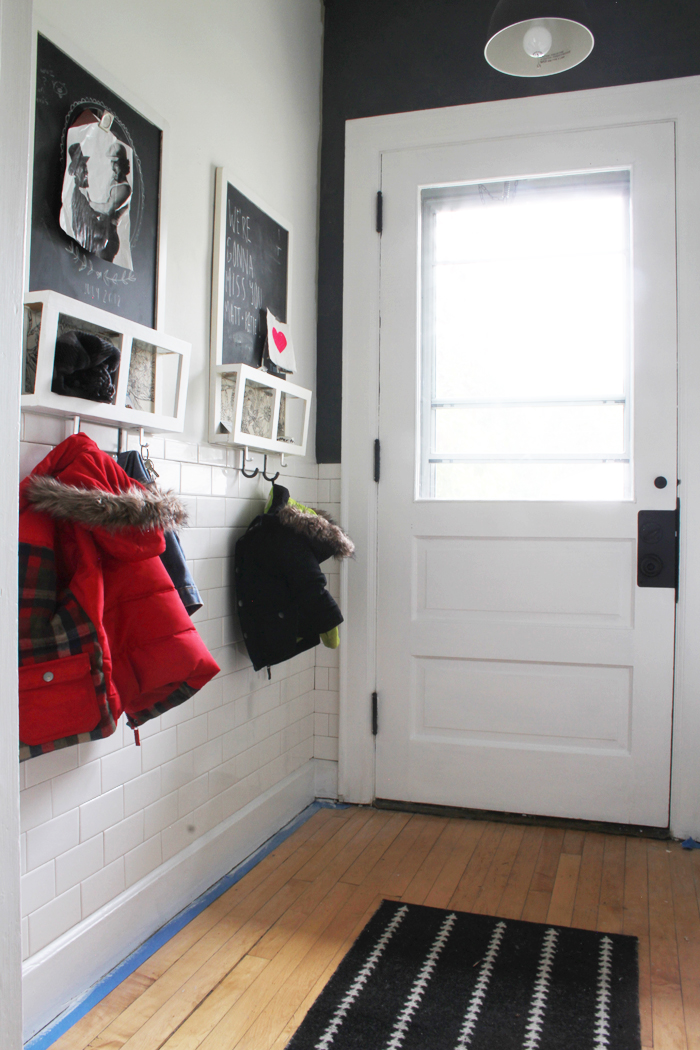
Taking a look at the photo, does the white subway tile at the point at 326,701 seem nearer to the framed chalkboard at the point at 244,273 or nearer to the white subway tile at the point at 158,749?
the white subway tile at the point at 158,749

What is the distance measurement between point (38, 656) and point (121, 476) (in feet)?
1.29

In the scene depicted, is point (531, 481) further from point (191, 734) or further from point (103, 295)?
point (103, 295)

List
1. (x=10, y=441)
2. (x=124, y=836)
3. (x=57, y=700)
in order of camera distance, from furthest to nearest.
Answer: (x=124, y=836) → (x=57, y=700) → (x=10, y=441)

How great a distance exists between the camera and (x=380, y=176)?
2.95 metres

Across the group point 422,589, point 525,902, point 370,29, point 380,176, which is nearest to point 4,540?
point 525,902

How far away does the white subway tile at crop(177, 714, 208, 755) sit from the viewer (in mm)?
2119

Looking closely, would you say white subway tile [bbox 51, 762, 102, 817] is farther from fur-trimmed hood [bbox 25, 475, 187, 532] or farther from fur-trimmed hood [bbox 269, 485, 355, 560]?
fur-trimmed hood [bbox 269, 485, 355, 560]

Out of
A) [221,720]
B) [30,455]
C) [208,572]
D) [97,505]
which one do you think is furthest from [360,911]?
[30,455]

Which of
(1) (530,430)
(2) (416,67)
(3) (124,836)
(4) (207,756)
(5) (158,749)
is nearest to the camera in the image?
(3) (124,836)

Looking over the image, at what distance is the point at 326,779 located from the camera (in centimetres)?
298

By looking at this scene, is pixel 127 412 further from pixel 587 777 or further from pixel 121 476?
pixel 587 777

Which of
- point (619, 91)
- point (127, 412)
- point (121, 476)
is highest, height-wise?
point (619, 91)

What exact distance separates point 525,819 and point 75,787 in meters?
1.67

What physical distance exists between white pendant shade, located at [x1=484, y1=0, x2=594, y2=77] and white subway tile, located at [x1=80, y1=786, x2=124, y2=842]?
2170mm
